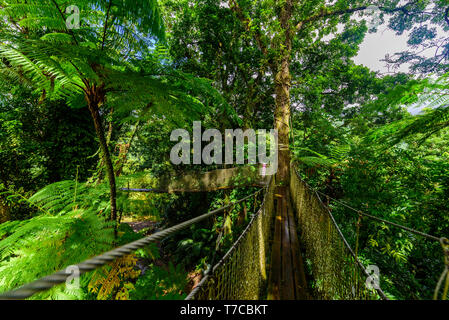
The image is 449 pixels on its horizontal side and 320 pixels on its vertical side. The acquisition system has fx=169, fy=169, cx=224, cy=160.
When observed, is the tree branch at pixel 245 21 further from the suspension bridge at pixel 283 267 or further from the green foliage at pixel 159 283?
the green foliage at pixel 159 283

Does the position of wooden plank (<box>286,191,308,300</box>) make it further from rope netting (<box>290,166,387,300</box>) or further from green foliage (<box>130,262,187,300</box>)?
green foliage (<box>130,262,187,300</box>)

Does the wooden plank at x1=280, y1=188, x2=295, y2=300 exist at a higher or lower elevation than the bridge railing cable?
lower

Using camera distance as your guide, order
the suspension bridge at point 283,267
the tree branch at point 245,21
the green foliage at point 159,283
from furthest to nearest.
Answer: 1. the tree branch at point 245,21
2. the green foliage at point 159,283
3. the suspension bridge at point 283,267

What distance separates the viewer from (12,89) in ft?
9.20

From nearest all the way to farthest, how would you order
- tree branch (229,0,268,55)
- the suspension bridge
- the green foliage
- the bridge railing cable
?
the bridge railing cable → the suspension bridge → the green foliage → tree branch (229,0,268,55)

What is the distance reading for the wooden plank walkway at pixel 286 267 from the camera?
143 cm

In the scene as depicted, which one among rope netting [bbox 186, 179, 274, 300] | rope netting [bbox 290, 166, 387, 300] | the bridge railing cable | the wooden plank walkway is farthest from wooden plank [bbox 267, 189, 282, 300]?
the bridge railing cable

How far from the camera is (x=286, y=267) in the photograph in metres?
1.73

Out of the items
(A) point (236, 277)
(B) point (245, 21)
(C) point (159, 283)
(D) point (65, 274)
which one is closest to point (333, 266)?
(A) point (236, 277)

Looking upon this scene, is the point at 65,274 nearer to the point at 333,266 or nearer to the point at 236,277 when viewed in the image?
the point at 236,277

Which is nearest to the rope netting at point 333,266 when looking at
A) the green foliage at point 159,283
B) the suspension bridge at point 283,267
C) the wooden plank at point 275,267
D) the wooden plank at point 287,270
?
the suspension bridge at point 283,267

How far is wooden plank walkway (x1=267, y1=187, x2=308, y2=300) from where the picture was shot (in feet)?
4.70

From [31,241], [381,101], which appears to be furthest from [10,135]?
[381,101]
